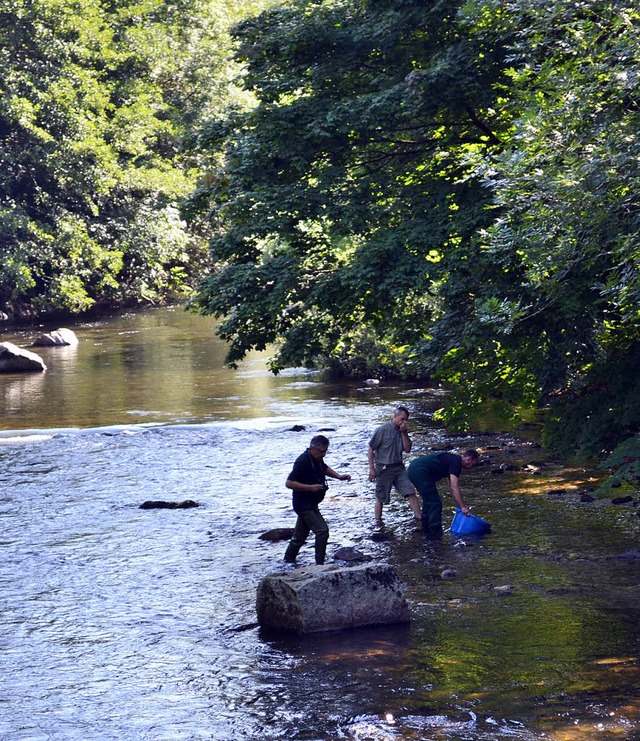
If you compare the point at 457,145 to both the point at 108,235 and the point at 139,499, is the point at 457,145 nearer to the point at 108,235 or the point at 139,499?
the point at 139,499

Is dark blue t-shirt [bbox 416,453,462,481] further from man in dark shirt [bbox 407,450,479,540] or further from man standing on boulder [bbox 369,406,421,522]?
man standing on boulder [bbox 369,406,421,522]

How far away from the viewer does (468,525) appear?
1421 cm

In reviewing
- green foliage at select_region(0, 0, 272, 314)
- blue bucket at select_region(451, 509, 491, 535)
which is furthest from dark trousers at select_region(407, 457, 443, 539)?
green foliage at select_region(0, 0, 272, 314)

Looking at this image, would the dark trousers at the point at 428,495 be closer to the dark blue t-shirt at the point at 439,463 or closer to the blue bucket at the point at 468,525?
the dark blue t-shirt at the point at 439,463

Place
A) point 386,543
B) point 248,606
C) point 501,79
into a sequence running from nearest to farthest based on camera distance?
point 248,606, point 386,543, point 501,79

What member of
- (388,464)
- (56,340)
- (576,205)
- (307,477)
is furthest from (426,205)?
(56,340)

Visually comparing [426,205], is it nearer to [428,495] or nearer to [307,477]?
[428,495]

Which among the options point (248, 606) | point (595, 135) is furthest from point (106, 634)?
point (595, 135)

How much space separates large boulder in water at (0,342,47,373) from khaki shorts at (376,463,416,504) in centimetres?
2116

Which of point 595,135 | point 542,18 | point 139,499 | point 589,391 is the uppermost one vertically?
point 542,18

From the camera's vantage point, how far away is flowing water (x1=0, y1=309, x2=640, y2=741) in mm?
8688

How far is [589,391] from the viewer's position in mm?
15727

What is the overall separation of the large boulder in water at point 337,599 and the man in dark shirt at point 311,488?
2053mm

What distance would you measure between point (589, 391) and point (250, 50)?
8466 mm
